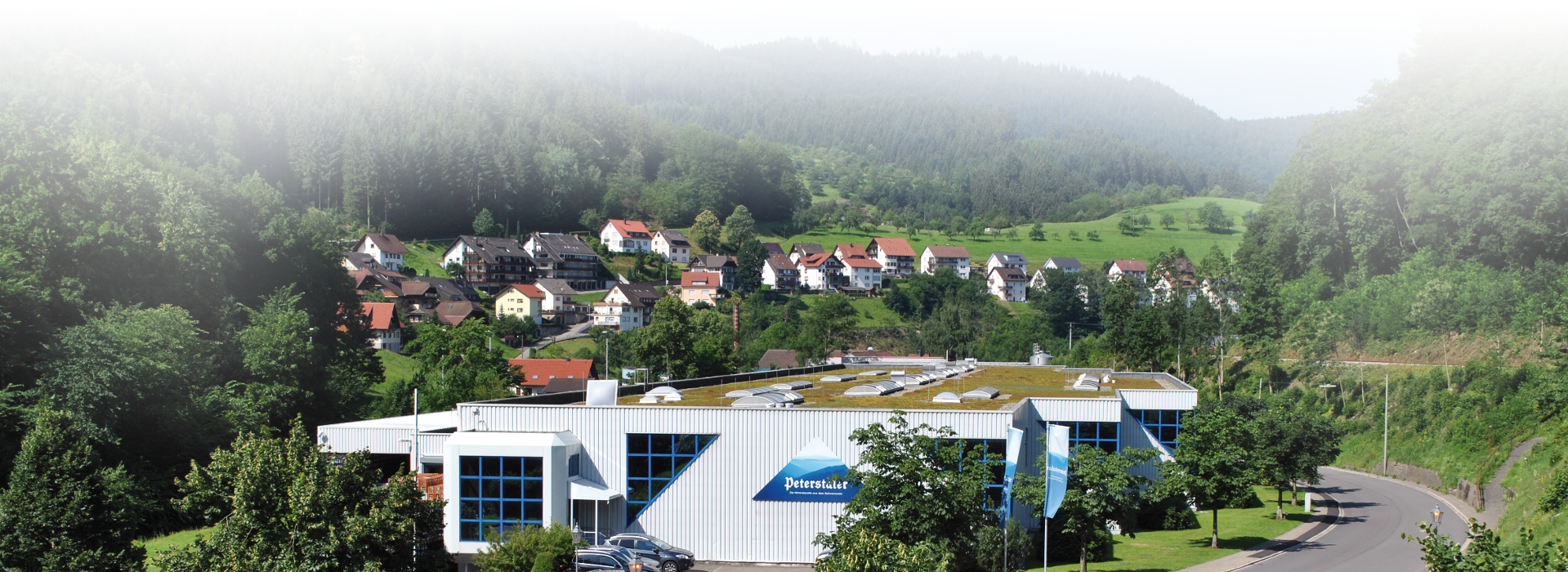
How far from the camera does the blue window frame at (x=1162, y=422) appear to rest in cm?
3181

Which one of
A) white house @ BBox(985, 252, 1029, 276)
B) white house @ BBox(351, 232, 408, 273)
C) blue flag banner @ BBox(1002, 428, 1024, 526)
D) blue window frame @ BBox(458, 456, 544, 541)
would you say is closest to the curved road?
blue flag banner @ BBox(1002, 428, 1024, 526)

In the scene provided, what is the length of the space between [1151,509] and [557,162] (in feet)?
381

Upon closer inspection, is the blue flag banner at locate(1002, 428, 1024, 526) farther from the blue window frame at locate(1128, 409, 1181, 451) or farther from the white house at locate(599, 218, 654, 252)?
the white house at locate(599, 218, 654, 252)

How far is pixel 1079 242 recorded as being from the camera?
142625 millimetres

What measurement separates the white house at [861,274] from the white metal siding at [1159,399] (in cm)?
8437

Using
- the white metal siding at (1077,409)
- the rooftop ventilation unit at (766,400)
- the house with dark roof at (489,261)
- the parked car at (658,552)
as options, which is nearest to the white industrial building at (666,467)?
the rooftop ventilation unit at (766,400)

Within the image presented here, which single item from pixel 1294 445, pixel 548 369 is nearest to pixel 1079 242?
pixel 548 369

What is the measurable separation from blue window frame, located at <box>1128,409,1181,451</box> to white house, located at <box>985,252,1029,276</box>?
91.8 metres

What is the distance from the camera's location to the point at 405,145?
123562mm

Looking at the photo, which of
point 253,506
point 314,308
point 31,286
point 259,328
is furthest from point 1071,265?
point 253,506

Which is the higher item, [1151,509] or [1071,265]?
[1071,265]

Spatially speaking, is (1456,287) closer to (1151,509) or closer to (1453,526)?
(1453,526)

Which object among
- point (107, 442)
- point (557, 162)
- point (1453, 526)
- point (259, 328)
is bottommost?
point (1453, 526)

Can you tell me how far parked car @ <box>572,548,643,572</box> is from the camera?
886 inches
